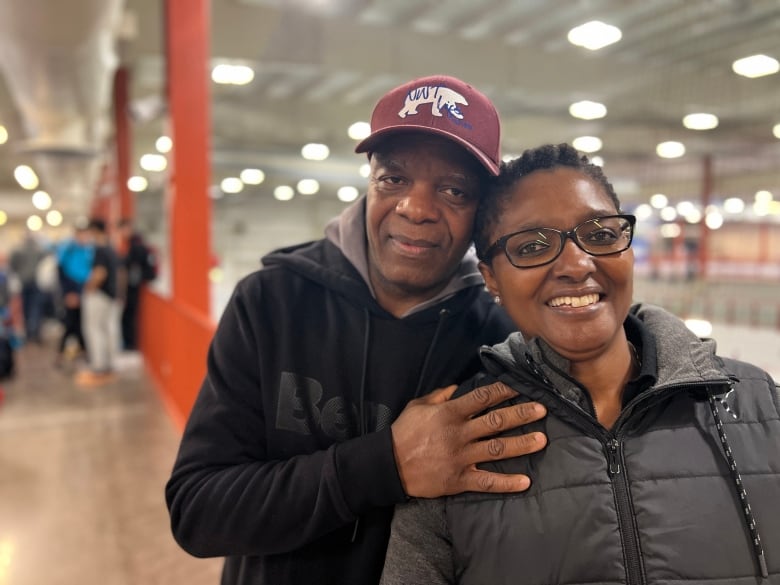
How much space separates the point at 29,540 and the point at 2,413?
2772mm

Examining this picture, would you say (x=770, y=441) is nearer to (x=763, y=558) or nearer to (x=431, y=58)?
(x=763, y=558)

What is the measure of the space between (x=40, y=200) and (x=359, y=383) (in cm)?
2662

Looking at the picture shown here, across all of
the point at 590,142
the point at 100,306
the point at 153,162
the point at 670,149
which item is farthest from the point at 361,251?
the point at 153,162

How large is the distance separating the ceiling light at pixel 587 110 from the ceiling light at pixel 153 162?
390 inches

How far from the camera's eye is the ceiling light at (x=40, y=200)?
931 inches

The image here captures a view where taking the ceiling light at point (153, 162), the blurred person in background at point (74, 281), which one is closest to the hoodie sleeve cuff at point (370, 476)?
the blurred person in background at point (74, 281)

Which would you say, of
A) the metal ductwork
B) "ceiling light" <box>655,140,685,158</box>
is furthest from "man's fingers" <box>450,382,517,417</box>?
"ceiling light" <box>655,140,685,158</box>

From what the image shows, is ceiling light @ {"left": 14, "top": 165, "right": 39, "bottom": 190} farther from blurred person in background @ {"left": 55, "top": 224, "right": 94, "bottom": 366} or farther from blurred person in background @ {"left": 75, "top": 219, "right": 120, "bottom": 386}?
blurred person in background @ {"left": 75, "top": 219, "right": 120, "bottom": 386}

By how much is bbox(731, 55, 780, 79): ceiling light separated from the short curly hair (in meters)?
6.55

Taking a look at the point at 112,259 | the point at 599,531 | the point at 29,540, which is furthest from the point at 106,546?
the point at 112,259

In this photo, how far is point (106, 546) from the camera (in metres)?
3.26

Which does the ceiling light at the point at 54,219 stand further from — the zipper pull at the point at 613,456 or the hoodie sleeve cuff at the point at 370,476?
the zipper pull at the point at 613,456

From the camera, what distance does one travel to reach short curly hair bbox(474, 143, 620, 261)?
46.6 inches

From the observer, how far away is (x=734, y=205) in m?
17.2
